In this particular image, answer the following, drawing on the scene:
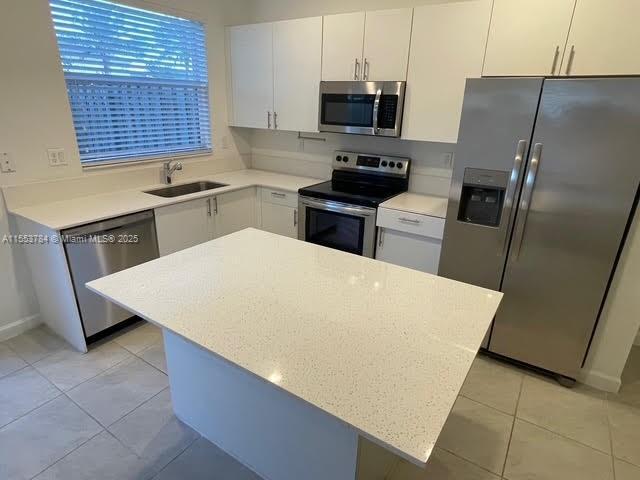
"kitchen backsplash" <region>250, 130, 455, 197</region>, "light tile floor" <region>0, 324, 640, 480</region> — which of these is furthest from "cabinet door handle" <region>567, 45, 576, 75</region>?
"light tile floor" <region>0, 324, 640, 480</region>

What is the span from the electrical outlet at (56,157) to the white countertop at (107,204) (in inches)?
10.3

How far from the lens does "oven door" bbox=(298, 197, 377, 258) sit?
9.30 ft

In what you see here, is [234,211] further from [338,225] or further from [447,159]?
[447,159]

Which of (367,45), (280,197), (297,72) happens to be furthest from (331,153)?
(367,45)

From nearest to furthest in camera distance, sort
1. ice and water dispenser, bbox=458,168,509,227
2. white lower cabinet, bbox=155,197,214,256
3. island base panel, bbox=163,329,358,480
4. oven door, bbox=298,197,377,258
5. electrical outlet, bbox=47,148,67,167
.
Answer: island base panel, bbox=163,329,358,480 < ice and water dispenser, bbox=458,168,509,227 < electrical outlet, bbox=47,148,67,167 < white lower cabinet, bbox=155,197,214,256 < oven door, bbox=298,197,377,258

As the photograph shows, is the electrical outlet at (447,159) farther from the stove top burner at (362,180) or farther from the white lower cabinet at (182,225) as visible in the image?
the white lower cabinet at (182,225)

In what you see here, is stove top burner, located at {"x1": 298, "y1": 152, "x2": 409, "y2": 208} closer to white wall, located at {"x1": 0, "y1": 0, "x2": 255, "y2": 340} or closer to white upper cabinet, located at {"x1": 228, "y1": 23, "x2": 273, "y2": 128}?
white upper cabinet, located at {"x1": 228, "y1": 23, "x2": 273, "y2": 128}

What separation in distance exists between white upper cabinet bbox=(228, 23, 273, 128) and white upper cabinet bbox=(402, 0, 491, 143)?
4.36 feet

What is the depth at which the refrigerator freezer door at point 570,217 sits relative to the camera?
1764 millimetres

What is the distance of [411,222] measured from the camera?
262cm

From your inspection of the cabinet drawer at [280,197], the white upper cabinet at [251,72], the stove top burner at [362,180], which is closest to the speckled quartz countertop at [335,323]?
the stove top burner at [362,180]

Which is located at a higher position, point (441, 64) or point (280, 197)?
point (441, 64)

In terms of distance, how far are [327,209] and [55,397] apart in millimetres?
2100

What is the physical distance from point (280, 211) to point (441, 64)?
1.73 m
